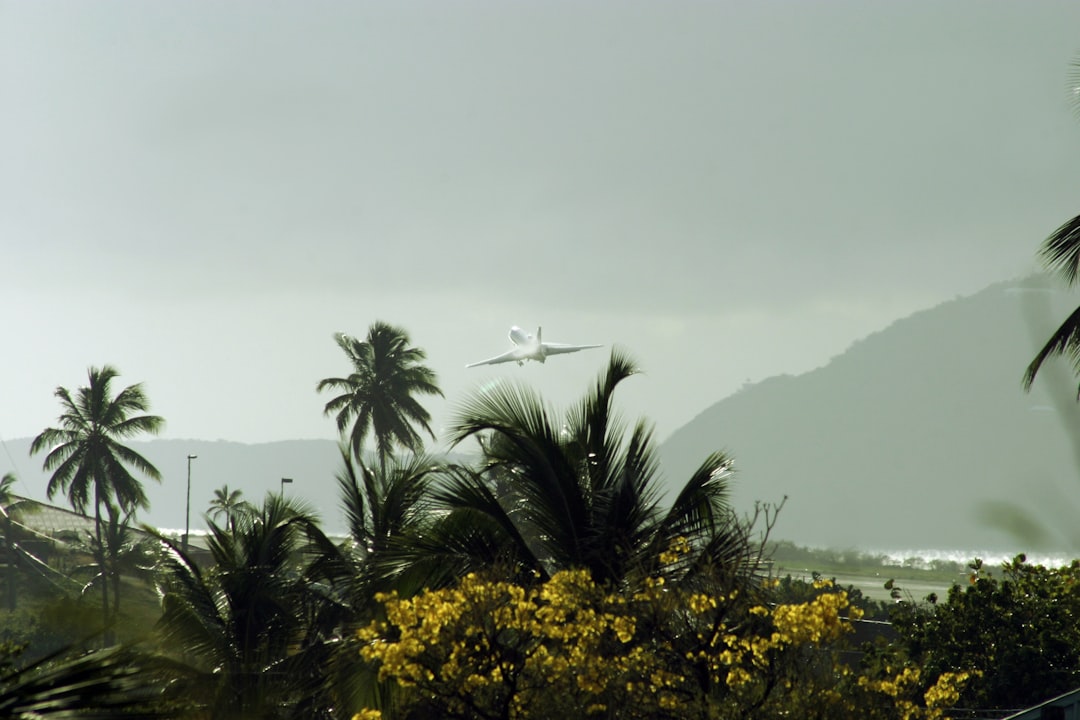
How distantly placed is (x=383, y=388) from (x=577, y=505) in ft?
182

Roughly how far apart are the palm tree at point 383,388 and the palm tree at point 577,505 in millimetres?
54108

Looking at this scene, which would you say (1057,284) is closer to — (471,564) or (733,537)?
(733,537)

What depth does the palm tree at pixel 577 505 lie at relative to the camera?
48.9ft

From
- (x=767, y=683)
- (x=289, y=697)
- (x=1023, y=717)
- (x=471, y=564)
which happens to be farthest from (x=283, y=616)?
(x=1023, y=717)

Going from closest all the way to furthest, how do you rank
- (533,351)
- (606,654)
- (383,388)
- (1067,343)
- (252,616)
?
(606,654)
(1067,343)
(252,616)
(383,388)
(533,351)

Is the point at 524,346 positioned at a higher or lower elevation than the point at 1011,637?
higher

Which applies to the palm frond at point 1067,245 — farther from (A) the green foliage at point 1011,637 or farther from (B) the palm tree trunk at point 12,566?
(B) the palm tree trunk at point 12,566

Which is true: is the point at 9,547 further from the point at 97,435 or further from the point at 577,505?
the point at 577,505

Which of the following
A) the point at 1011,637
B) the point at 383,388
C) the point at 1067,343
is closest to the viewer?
the point at 1067,343

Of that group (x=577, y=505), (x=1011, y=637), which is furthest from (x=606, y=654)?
(x=1011, y=637)

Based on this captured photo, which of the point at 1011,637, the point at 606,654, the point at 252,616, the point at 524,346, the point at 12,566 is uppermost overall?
the point at 524,346

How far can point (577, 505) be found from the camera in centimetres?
1519

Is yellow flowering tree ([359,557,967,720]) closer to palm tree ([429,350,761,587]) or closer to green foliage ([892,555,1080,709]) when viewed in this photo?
palm tree ([429,350,761,587])

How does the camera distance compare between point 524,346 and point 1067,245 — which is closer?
point 1067,245
